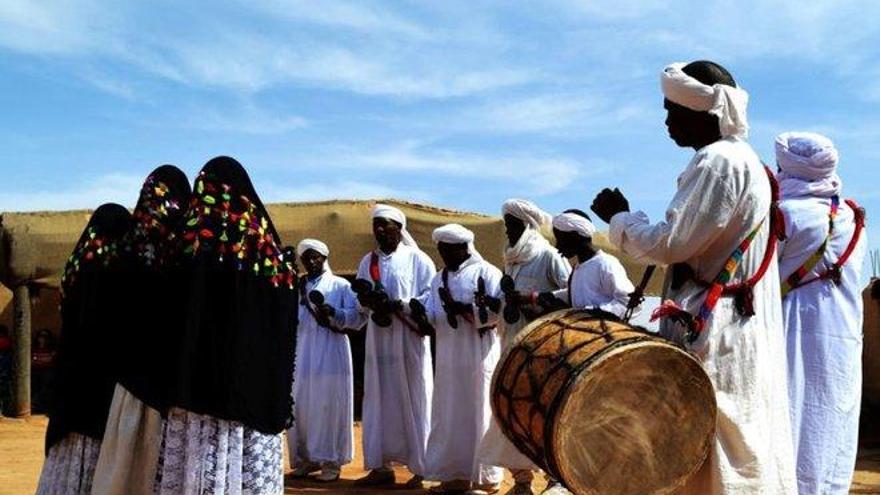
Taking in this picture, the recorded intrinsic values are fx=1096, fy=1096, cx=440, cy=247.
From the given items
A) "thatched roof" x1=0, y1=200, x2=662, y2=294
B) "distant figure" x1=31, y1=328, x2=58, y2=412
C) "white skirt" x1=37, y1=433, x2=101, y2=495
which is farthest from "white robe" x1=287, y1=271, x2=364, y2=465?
"distant figure" x1=31, y1=328, x2=58, y2=412

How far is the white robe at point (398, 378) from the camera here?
9688 mm

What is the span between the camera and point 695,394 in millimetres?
4074

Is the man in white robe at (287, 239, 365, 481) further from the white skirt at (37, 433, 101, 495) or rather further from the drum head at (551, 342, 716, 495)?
the drum head at (551, 342, 716, 495)

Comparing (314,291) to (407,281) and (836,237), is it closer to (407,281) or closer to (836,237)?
(407,281)

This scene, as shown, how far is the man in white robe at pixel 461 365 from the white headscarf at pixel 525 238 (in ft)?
1.19

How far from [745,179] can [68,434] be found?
374 cm

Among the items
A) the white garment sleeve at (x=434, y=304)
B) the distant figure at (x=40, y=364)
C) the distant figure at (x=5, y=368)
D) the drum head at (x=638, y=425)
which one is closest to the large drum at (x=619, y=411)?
the drum head at (x=638, y=425)

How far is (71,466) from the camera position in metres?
5.77

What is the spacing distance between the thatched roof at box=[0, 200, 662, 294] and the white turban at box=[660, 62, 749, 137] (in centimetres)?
1165

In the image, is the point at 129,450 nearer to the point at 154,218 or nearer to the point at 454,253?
the point at 154,218

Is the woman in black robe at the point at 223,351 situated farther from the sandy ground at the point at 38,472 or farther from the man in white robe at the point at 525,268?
the sandy ground at the point at 38,472

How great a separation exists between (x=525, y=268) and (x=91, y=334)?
12.4 ft

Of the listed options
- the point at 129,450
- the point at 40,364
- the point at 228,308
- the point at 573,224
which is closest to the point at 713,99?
the point at 228,308

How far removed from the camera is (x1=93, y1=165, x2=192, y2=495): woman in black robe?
5352 mm
